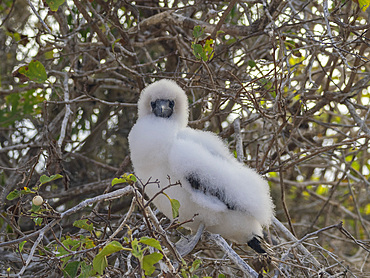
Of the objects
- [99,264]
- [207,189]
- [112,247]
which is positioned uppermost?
[207,189]

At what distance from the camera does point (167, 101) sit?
109 inches

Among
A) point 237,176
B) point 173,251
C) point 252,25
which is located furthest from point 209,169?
point 252,25

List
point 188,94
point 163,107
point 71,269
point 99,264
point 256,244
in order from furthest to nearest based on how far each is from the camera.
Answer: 1. point 188,94
2. point 163,107
3. point 256,244
4. point 71,269
5. point 99,264

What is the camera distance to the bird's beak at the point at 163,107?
2.72 metres

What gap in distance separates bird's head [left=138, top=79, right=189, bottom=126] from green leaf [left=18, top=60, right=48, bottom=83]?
56 cm

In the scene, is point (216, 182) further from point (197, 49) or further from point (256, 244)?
point (197, 49)

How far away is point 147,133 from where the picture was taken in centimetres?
257

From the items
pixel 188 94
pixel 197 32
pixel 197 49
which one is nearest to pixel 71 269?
pixel 197 49

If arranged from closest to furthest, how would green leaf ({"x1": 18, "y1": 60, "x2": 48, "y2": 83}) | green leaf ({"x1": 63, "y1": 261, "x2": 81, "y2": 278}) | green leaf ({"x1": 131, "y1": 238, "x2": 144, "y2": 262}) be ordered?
green leaf ({"x1": 131, "y1": 238, "x2": 144, "y2": 262}), green leaf ({"x1": 63, "y1": 261, "x2": 81, "y2": 278}), green leaf ({"x1": 18, "y1": 60, "x2": 48, "y2": 83})

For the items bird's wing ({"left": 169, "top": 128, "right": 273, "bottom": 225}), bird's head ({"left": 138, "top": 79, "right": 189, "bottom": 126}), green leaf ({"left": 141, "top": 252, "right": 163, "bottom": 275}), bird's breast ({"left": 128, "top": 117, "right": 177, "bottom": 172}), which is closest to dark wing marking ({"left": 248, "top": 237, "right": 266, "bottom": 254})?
bird's wing ({"left": 169, "top": 128, "right": 273, "bottom": 225})

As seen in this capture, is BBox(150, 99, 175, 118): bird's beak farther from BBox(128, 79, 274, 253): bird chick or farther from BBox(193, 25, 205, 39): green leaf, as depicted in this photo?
BBox(193, 25, 205, 39): green leaf

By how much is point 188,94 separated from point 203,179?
62.0 inches

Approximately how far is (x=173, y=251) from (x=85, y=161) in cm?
232

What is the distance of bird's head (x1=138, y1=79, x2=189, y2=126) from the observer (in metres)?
2.74
